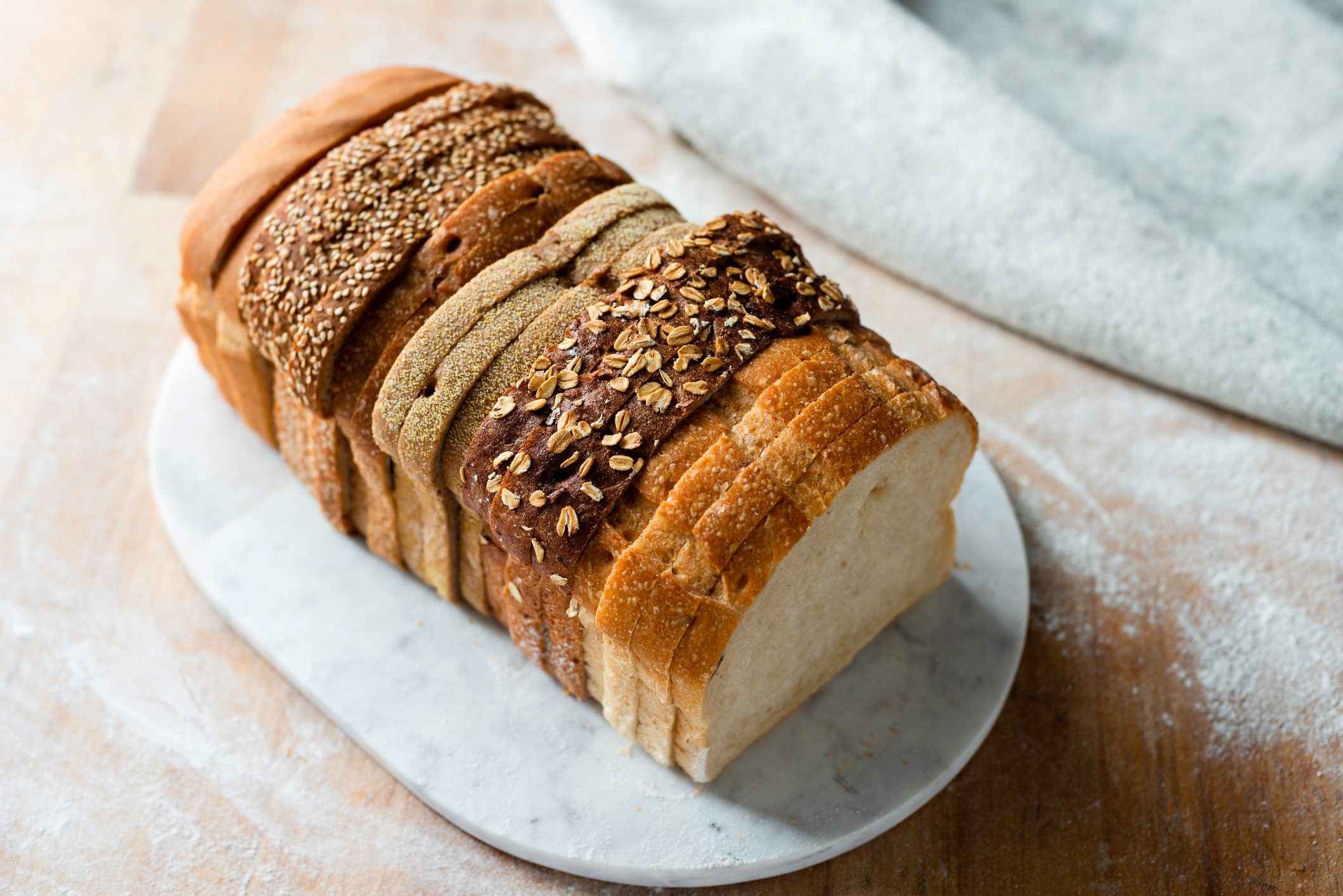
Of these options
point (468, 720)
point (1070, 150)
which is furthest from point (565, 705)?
point (1070, 150)

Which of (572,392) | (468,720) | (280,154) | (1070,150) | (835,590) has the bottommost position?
(468,720)

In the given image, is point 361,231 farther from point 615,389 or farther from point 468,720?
point 468,720

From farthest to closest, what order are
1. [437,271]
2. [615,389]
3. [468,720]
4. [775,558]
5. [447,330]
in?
1. [468,720]
2. [437,271]
3. [447,330]
4. [615,389]
5. [775,558]

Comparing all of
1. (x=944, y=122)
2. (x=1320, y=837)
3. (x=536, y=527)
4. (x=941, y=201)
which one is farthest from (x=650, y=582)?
(x=944, y=122)

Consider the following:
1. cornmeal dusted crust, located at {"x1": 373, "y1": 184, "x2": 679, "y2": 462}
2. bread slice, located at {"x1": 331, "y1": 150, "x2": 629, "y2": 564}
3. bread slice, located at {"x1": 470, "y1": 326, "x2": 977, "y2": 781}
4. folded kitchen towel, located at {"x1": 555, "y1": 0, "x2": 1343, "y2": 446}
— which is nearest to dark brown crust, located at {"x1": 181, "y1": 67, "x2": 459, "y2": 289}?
bread slice, located at {"x1": 331, "y1": 150, "x2": 629, "y2": 564}

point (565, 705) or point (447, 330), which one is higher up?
point (447, 330)

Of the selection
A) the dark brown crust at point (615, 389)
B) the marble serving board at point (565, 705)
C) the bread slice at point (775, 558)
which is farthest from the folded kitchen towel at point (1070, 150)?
the dark brown crust at point (615, 389)

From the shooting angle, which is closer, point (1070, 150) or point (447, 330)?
point (447, 330)
